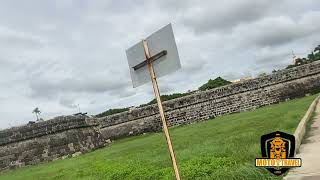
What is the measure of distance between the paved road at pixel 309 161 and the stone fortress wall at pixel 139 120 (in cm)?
1582

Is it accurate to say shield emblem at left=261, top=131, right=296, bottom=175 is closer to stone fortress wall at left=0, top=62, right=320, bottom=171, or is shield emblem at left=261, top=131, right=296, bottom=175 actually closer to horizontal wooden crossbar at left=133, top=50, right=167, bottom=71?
horizontal wooden crossbar at left=133, top=50, right=167, bottom=71

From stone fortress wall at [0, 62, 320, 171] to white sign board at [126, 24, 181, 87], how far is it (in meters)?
17.9

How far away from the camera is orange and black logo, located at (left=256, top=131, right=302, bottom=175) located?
675 cm

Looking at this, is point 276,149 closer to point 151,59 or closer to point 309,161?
point 309,161

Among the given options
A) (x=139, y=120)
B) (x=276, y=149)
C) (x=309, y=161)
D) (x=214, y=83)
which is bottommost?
(x=309, y=161)

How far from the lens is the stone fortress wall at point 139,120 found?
22.9 m

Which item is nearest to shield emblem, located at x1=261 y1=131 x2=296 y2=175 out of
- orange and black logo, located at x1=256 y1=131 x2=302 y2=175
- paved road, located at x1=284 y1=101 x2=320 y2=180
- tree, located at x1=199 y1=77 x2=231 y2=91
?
orange and black logo, located at x1=256 y1=131 x2=302 y2=175

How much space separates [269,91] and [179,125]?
5.91 m

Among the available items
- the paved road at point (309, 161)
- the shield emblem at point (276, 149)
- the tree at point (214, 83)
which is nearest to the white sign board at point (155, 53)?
the shield emblem at point (276, 149)

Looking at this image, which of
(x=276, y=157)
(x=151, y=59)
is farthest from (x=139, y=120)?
(x=151, y=59)

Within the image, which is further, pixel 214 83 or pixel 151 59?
pixel 214 83

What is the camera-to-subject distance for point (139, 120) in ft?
Result: 96.6

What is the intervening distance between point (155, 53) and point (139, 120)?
23798 mm

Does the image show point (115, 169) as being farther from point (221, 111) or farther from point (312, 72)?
point (312, 72)
